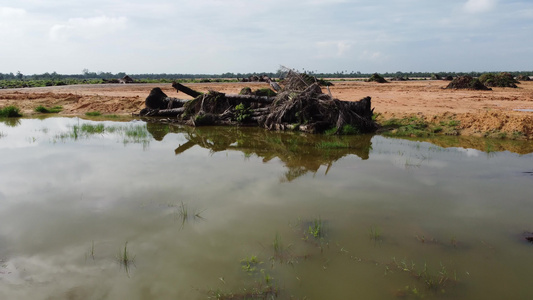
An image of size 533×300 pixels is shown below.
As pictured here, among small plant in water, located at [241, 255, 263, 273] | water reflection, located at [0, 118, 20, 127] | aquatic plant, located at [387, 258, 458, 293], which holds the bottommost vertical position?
aquatic plant, located at [387, 258, 458, 293]

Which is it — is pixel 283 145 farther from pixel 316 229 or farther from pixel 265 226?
pixel 316 229

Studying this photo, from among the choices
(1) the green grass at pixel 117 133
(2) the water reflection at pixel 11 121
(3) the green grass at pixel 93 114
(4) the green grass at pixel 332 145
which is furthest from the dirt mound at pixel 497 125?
(2) the water reflection at pixel 11 121

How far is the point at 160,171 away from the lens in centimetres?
759

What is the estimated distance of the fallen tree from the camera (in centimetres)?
1291

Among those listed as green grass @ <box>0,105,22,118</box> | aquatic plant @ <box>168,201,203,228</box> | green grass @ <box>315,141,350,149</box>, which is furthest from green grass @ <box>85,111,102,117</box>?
aquatic plant @ <box>168,201,203,228</box>

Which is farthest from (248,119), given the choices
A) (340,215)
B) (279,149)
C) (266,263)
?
(266,263)

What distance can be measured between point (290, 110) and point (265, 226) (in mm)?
8997

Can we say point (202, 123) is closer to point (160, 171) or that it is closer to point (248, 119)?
point (248, 119)

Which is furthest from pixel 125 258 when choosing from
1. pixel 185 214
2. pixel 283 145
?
pixel 283 145

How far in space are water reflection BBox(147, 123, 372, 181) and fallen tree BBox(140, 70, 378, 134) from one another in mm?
614

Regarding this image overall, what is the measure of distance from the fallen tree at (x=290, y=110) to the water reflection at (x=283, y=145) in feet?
2.01

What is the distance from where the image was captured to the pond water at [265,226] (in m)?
3.69

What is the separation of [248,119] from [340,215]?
9.83 meters

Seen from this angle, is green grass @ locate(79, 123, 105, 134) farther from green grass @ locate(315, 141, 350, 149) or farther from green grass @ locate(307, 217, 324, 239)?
green grass @ locate(307, 217, 324, 239)
